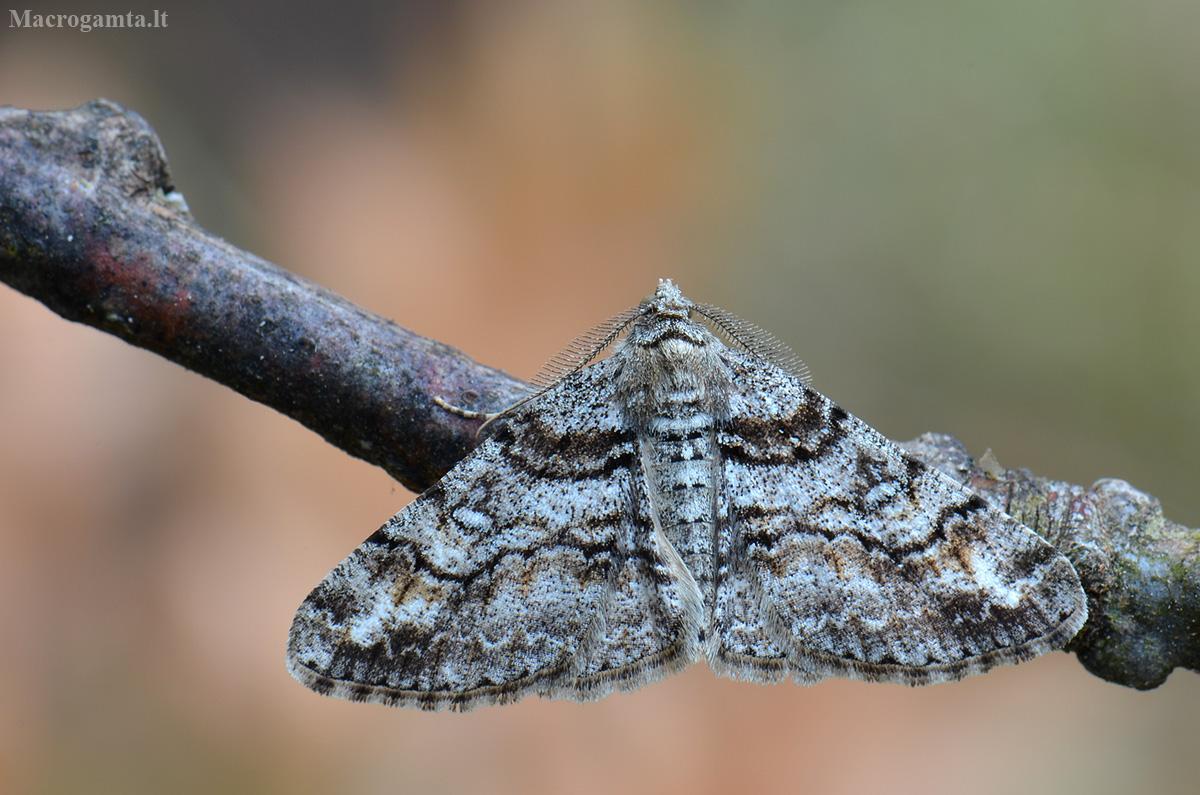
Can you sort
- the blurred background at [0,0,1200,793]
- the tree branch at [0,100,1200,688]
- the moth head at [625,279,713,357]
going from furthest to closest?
the blurred background at [0,0,1200,793], the moth head at [625,279,713,357], the tree branch at [0,100,1200,688]

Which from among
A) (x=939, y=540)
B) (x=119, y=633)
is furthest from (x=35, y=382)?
(x=939, y=540)

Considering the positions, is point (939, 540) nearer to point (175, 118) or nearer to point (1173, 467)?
point (1173, 467)

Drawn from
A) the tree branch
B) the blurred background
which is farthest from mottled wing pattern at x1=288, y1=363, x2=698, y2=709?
the blurred background

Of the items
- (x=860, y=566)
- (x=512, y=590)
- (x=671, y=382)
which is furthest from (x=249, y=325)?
(x=860, y=566)

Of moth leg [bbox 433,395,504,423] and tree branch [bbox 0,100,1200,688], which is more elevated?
tree branch [bbox 0,100,1200,688]
